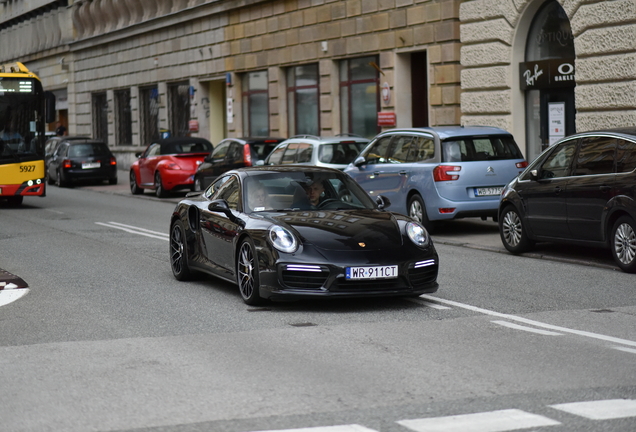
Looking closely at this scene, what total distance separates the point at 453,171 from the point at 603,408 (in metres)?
10.9

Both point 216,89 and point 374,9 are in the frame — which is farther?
point 216,89

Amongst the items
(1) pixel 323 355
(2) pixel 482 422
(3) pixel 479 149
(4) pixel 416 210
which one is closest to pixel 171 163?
(4) pixel 416 210

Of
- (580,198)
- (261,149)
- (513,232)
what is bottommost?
(513,232)

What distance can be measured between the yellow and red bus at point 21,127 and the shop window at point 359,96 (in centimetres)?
871

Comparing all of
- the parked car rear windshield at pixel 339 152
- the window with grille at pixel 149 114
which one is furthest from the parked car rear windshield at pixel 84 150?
the parked car rear windshield at pixel 339 152

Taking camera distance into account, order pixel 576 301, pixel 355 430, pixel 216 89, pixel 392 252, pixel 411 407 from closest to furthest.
Result: 1. pixel 355 430
2. pixel 411 407
3. pixel 392 252
4. pixel 576 301
5. pixel 216 89

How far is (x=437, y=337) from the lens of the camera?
8211 mm

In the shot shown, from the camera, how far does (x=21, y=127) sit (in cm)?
2377

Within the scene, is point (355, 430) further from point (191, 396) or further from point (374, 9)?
point (374, 9)

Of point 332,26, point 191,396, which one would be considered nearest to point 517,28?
point 332,26

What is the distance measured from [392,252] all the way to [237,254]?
152cm

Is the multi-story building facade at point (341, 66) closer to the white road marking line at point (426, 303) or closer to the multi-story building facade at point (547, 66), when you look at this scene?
the multi-story building facade at point (547, 66)

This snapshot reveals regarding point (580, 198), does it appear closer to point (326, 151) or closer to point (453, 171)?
point (453, 171)

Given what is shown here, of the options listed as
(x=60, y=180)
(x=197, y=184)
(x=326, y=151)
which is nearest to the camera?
(x=326, y=151)
